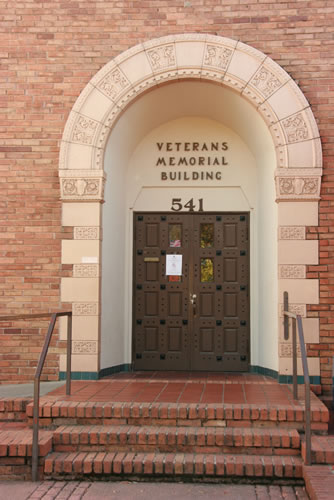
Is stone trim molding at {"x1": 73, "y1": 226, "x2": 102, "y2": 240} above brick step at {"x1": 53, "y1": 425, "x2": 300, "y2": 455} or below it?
above

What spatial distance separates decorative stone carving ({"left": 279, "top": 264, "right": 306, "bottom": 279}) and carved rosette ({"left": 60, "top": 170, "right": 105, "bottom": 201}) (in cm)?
252

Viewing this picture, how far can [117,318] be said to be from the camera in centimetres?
698

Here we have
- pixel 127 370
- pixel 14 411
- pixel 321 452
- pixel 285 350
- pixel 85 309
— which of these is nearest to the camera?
pixel 321 452

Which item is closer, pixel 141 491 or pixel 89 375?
pixel 141 491

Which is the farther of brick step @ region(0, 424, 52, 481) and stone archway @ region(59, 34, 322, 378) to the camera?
stone archway @ region(59, 34, 322, 378)

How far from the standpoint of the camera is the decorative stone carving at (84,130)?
6.51 meters

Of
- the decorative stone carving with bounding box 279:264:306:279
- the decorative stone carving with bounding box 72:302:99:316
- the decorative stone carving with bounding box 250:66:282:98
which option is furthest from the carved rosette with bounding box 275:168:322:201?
the decorative stone carving with bounding box 72:302:99:316

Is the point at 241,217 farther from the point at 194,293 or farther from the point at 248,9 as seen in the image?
the point at 248,9

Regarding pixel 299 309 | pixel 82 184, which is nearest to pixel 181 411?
pixel 299 309

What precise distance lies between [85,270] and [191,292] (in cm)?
170

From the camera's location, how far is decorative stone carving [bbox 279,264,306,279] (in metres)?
6.23

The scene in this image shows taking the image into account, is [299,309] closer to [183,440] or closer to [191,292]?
[191,292]

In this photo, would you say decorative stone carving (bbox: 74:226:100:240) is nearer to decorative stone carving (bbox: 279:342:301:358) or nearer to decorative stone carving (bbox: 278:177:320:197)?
decorative stone carving (bbox: 278:177:320:197)

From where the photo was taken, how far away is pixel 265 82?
640cm
